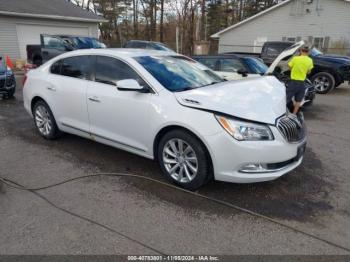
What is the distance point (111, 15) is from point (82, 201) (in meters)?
40.1

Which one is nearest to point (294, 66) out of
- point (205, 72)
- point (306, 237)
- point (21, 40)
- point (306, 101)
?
point (306, 101)

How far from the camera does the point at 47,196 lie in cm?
361

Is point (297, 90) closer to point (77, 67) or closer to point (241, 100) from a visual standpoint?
point (241, 100)

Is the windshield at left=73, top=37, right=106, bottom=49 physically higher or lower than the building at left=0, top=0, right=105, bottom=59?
lower

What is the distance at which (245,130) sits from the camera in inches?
131

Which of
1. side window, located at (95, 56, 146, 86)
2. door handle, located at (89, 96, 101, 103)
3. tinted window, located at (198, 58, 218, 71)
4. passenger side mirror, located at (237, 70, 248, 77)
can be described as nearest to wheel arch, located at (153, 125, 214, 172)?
side window, located at (95, 56, 146, 86)

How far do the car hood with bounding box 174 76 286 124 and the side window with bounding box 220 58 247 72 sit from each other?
4.49 m

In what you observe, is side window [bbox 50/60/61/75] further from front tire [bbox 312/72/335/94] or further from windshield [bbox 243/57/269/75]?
front tire [bbox 312/72/335/94]

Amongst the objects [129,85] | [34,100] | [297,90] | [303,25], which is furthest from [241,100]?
[303,25]

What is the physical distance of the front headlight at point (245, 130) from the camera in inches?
130

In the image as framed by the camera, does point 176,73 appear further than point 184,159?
Yes

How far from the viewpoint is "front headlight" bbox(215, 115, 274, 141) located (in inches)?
130

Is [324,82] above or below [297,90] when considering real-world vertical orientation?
below

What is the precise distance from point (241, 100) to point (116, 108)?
1623 mm
